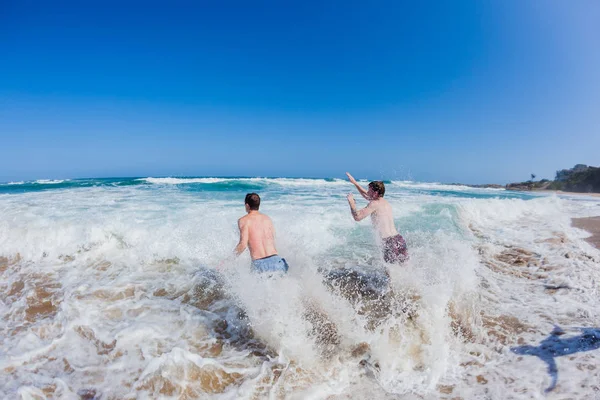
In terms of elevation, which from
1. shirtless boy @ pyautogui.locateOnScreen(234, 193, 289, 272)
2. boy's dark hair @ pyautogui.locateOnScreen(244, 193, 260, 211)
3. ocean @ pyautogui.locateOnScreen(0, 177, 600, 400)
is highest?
boy's dark hair @ pyautogui.locateOnScreen(244, 193, 260, 211)

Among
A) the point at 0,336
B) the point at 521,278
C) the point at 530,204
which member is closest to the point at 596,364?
the point at 521,278

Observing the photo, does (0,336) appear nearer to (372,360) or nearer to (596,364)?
(372,360)

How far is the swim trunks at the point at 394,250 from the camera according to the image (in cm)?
481

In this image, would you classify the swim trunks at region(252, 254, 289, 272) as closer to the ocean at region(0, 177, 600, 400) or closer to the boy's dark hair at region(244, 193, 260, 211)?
the ocean at region(0, 177, 600, 400)

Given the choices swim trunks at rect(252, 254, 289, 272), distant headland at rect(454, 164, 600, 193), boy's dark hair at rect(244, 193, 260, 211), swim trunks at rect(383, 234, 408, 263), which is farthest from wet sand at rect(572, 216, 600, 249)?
distant headland at rect(454, 164, 600, 193)

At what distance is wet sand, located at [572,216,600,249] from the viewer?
898cm

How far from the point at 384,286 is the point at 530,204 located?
54.1 feet

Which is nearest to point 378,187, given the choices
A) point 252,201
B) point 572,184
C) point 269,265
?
point 252,201

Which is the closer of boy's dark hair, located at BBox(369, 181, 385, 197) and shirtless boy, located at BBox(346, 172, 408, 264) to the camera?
shirtless boy, located at BBox(346, 172, 408, 264)

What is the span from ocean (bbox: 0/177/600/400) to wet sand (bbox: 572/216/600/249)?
213cm

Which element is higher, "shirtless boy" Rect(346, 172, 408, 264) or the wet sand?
"shirtless boy" Rect(346, 172, 408, 264)

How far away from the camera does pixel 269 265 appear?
4.30 meters

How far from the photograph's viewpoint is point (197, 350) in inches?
145

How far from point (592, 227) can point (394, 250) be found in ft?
36.3
